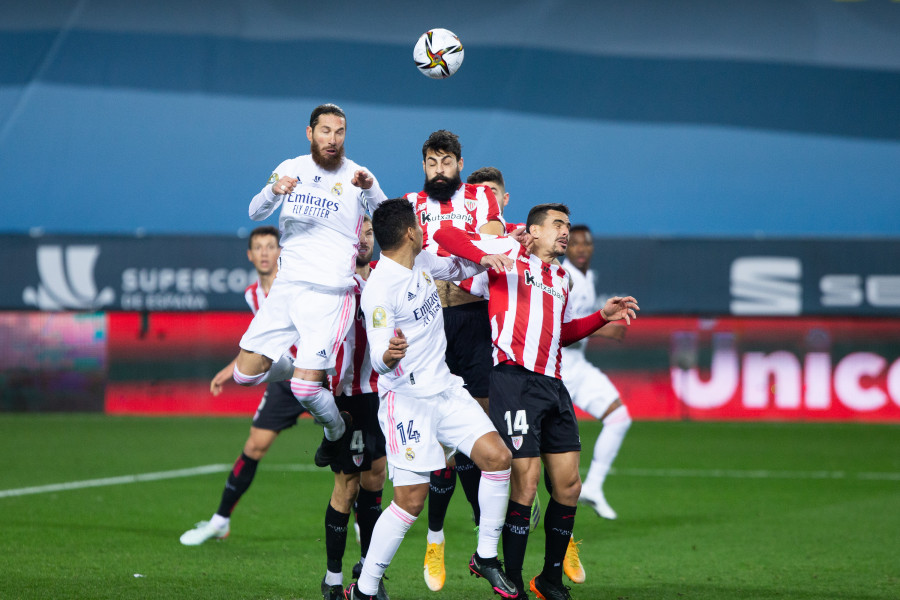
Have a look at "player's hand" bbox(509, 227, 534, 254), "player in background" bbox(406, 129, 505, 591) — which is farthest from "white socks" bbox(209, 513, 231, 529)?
"player's hand" bbox(509, 227, 534, 254)

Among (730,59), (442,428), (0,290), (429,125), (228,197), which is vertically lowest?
(442,428)

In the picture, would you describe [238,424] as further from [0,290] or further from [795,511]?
[795,511]

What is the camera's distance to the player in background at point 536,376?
6.04 meters

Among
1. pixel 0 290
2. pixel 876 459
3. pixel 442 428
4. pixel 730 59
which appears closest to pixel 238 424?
pixel 0 290

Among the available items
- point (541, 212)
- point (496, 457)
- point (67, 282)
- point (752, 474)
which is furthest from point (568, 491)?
point (67, 282)

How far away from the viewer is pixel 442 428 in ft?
19.0

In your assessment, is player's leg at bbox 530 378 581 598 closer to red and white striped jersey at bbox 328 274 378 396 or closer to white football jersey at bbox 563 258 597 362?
red and white striped jersey at bbox 328 274 378 396

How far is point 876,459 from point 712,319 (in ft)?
13.3

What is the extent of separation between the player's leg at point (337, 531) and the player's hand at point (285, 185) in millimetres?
1734

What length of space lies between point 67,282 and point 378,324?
1250cm

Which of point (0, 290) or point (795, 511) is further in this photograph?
point (0, 290)

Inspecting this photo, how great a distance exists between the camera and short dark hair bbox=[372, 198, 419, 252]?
19.0ft

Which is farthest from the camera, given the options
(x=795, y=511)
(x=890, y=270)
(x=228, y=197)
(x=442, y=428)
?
(x=228, y=197)

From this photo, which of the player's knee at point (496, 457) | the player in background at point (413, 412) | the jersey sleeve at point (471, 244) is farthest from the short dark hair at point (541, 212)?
the player's knee at point (496, 457)
